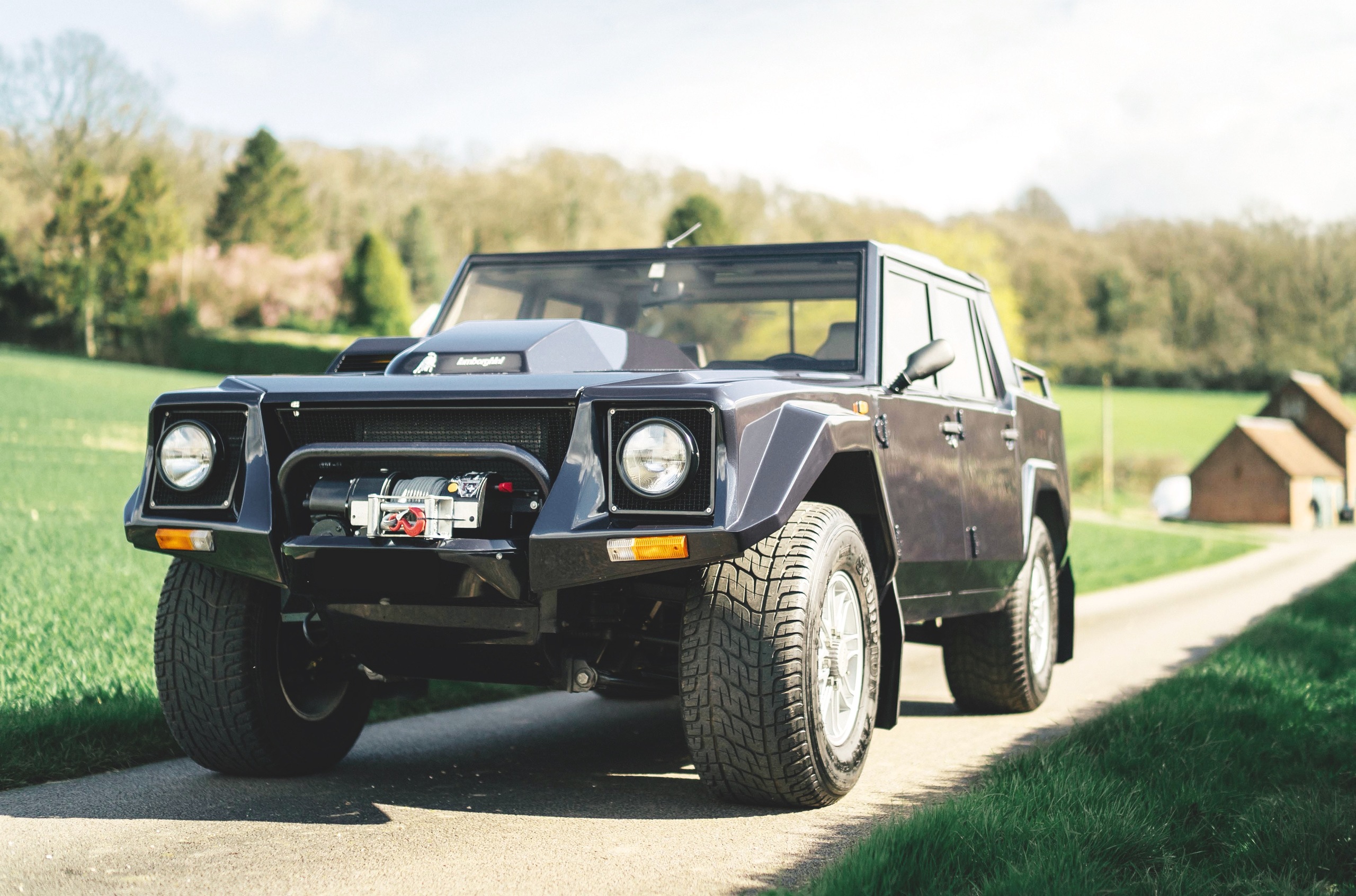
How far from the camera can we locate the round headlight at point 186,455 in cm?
442

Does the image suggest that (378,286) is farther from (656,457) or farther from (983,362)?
(656,457)

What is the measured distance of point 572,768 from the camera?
17.4ft

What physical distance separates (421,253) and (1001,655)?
71.5 m

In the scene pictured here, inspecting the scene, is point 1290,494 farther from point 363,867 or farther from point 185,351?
point 363,867

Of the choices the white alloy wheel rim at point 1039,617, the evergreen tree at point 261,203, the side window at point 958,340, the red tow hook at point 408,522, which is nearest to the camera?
the red tow hook at point 408,522

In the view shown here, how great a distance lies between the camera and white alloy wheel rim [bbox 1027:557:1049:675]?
7.10 metres

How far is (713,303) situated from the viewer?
5.92 meters

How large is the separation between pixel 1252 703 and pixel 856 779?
266 cm

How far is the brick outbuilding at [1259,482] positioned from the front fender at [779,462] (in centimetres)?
7097

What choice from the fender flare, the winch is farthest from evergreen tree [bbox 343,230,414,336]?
the winch

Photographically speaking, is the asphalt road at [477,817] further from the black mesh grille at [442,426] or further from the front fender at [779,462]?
the black mesh grille at [442,426]

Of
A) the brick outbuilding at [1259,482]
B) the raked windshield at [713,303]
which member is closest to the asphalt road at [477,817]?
the raked windshield at [713,303]

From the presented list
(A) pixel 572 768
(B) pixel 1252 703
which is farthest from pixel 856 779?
(B) pixel 1252 703

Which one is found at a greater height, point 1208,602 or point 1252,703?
point 1252,703
